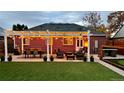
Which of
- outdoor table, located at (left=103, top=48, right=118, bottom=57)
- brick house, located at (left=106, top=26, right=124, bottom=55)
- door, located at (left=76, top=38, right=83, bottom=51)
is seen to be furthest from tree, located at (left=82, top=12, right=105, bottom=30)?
outdoor table, located at (left=103, top=48, right=118, bottom=57)

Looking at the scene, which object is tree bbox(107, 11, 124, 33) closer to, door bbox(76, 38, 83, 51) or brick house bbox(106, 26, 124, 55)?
brick house bbox(106, 26, 124, 55)

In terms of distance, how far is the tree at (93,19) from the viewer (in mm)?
31508

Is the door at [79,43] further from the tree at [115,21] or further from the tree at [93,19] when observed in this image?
the tree at [115,21]

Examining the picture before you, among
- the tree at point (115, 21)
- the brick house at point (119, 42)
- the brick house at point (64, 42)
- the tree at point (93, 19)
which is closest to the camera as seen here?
the brick house at point (119, 42)

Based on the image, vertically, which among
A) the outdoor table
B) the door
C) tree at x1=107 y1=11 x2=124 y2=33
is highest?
tree at x1=107 y1=11 x2=124 y2=33

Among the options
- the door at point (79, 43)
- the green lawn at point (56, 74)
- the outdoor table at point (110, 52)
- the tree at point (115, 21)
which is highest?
the tree at point (115, 21)

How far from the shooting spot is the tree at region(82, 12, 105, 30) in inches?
1240

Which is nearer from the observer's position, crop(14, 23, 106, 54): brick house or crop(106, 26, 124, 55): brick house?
crop(106, 26, 124, 55): brick house

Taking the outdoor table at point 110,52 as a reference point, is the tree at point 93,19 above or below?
above

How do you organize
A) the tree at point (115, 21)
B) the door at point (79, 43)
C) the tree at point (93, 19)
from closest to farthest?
the door at point (79, 43)
the tree at point (115, 21)
the tree at point (93, 19)

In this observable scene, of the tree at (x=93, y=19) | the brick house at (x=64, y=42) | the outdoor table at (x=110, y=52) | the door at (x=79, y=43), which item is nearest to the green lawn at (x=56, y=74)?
the outdoor table at (x=110, y=52)

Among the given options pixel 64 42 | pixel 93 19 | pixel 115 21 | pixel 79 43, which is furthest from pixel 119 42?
pixel 93 19
